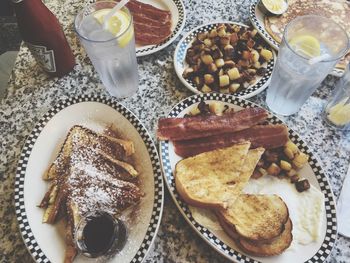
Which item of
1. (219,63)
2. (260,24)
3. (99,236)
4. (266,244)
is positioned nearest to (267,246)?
(266,244)

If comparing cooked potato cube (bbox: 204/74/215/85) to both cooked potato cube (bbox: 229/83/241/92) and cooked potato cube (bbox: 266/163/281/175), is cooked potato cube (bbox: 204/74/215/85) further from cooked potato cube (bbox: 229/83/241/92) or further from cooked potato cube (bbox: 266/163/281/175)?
cooked potato cube (bbox: 266/163/281/175)

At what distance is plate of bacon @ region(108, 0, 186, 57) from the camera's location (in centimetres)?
130

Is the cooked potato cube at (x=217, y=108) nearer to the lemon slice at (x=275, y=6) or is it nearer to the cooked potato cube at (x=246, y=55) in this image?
the cooked potato cube at (x=246, y=55)

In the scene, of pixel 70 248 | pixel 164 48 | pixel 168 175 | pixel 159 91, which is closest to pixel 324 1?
pixel 164 48

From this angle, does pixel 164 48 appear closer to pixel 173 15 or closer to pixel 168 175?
pixel 173 15

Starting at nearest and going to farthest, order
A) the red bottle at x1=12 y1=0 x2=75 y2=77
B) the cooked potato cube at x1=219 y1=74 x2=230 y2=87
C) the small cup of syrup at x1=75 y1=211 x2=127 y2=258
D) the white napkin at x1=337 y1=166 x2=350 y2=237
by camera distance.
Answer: the small cup of syrup at x1=75 y1=211 x2=127 y2=258 → the white napkin at x1=337 y1=166 x2=350 y2=237 → the red bottle at x1=12 y1=0 x2=75 y2=77 → the cooked potato cube at x1=219 y1=74 x2=230 y2=87

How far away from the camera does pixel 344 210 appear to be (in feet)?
3.23

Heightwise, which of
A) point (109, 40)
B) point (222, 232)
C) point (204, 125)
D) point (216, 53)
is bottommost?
point (222, 232)

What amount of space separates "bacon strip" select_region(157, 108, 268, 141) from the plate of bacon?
0.35m

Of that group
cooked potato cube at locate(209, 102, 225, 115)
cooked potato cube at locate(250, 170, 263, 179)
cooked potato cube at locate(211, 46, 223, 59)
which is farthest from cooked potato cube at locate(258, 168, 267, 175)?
cooked potato cube at locate(211, 46, 223, 59)

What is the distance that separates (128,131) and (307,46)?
0.61m

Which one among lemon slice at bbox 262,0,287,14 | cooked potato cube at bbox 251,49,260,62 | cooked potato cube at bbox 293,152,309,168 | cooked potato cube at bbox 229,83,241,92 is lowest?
cooked potato cube at bbox 293,152,309,168

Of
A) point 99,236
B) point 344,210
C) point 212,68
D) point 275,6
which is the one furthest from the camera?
point 275,6

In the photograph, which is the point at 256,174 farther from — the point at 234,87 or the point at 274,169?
the point at 234,87
